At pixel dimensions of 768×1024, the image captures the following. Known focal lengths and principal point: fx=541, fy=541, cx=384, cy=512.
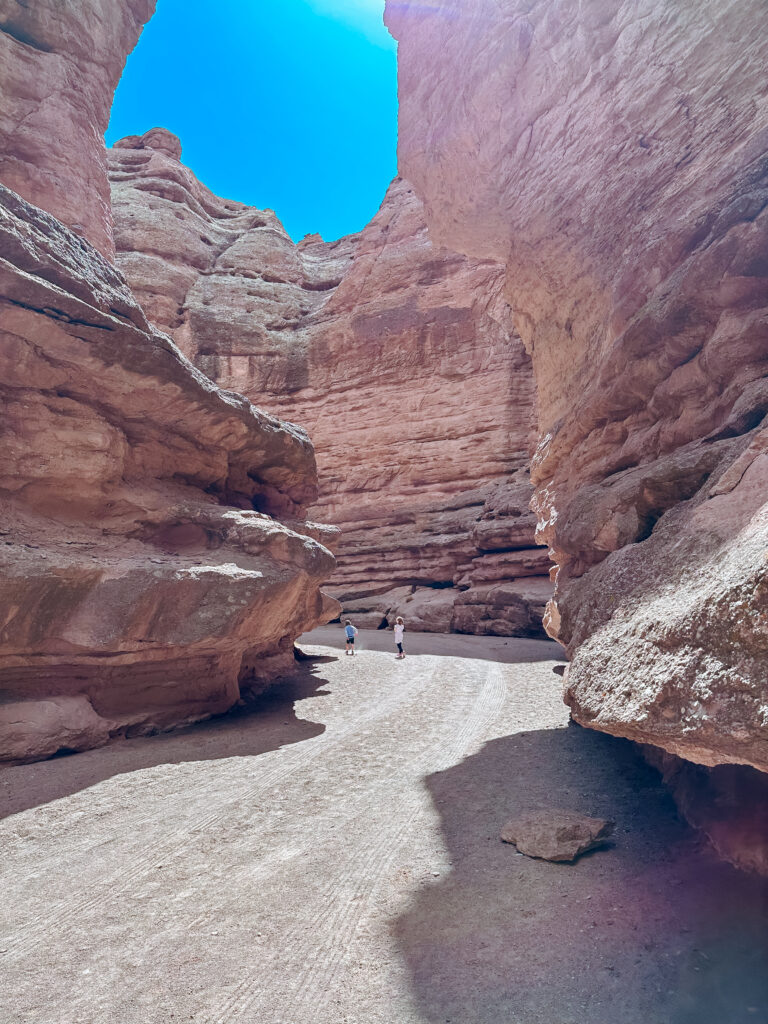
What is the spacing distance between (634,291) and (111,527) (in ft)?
31.5

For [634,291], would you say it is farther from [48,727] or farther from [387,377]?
[387,377]

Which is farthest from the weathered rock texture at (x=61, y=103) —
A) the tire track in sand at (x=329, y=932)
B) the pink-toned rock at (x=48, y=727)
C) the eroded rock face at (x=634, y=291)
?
the tire track in sand at (x=329, y=932)

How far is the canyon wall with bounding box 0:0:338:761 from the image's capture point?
7984 millimetres

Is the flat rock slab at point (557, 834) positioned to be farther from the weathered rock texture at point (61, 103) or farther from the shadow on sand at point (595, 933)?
the weathered rock texture at point (61, 103)

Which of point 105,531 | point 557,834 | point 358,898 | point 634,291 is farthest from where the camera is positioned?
point 105,531

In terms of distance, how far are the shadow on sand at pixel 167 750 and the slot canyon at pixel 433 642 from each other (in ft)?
0.31

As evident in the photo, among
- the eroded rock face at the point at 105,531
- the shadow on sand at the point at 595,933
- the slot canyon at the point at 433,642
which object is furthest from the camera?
the eroded rock face at the point at 105,531

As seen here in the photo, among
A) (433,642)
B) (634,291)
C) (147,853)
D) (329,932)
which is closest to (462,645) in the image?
(433,642)

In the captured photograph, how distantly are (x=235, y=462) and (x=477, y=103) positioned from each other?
1015cm

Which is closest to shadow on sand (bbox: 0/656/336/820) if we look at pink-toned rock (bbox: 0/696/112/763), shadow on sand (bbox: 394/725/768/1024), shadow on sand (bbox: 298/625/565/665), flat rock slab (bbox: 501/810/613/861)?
pink-toned rock (bbox: 0/696/112/763)

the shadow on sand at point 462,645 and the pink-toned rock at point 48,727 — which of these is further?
the shadow on sand at point 462,645

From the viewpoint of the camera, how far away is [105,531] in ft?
31.2

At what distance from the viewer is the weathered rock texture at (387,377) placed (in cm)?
2616

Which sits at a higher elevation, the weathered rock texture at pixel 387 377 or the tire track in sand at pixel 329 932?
the weathered rock texture at pixel 387 377
